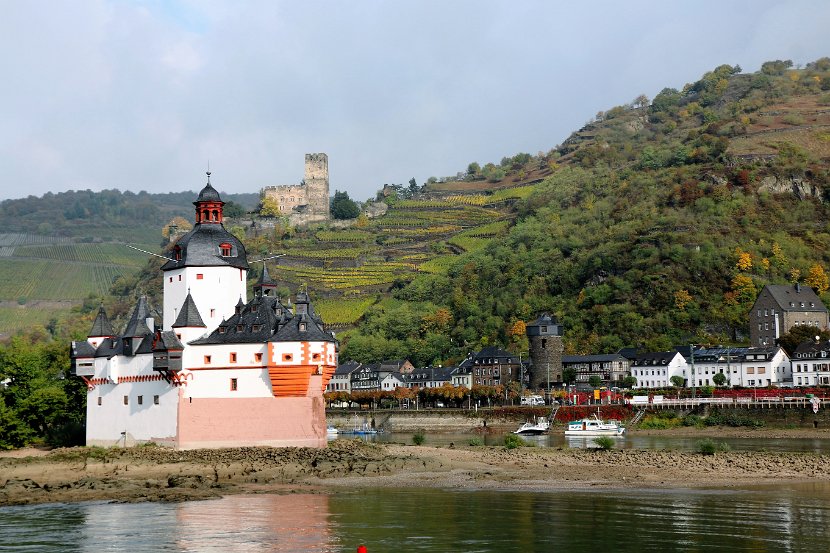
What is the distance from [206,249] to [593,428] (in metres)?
44.0

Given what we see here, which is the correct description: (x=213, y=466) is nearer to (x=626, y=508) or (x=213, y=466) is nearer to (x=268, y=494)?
(x=268, y=494)

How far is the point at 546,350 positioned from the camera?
417 ft

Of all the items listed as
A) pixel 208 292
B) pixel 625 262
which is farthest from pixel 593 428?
pixel 625 262

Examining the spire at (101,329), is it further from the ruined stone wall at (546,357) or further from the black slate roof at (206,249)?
the ruined stone wall at (546,357)

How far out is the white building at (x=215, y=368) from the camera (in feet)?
195

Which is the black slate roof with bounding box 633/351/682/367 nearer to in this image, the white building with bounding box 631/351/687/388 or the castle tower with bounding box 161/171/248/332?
the white building with bounding box 631/351/687/388

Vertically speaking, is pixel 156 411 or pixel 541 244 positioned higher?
pixel 541 244

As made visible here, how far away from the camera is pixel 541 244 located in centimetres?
17300

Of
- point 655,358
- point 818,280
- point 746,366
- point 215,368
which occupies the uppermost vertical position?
point 818,280

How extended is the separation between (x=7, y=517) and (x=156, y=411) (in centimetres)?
1865

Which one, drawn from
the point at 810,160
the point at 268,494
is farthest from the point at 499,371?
the point at 268,494

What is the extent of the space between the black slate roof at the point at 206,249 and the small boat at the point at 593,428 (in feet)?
134

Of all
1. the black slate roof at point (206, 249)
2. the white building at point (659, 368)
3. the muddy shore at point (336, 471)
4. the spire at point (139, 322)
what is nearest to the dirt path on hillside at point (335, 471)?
the muddy shore at point (336, 471)

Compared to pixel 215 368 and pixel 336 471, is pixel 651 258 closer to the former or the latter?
pixel 215 368
